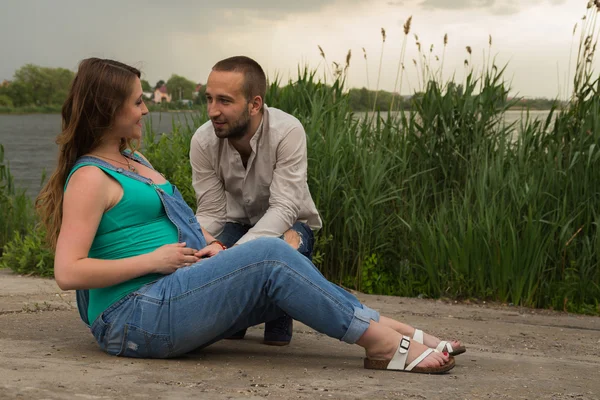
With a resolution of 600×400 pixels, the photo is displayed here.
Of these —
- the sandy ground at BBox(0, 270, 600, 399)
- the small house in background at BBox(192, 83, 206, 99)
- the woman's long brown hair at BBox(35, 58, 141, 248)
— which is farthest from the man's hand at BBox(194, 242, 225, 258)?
the small house in background at BBox(192, 83, 206, 99)

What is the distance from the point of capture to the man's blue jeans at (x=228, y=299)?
2.82m

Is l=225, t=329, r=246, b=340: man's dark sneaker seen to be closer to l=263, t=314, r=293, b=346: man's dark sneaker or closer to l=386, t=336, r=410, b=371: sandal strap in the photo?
l=263, t=314, r=293, b=346: man's dark sneaker

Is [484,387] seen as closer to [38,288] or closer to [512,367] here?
[512,367]

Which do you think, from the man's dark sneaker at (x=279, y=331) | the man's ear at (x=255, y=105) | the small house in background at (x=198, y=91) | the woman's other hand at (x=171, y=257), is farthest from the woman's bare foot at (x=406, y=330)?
the small house in background at (x=198, y=91)

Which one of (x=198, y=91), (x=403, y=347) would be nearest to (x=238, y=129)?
(x=403, y=347)

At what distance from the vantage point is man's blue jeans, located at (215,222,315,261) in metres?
3.89

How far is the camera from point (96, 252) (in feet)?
9.44

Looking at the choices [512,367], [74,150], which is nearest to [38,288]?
[74,150]

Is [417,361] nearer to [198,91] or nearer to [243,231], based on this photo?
[243,231]

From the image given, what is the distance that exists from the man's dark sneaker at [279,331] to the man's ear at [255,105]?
98cm

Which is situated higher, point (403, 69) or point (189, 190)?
point (403, 69)

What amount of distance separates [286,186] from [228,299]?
3.30 ft

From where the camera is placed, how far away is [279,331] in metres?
3.55

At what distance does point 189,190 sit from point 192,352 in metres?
2.72
